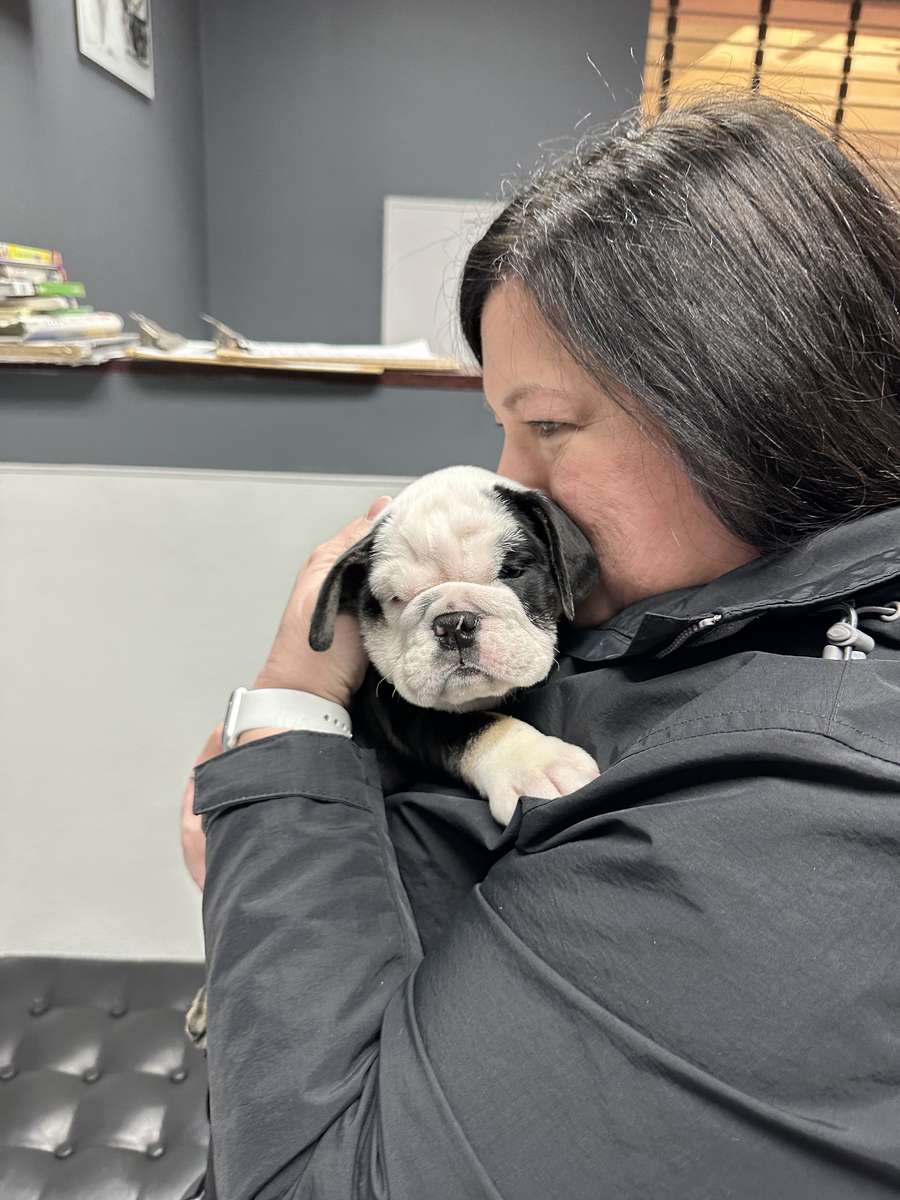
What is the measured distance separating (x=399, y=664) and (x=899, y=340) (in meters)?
0.68

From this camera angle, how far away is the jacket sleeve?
521mm

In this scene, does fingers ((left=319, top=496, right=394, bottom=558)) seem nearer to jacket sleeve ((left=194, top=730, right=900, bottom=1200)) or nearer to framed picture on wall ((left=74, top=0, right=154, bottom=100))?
jacket sleeve ((left=194, top=730, right=900, bottom=1200))

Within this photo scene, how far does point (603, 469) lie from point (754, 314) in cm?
23

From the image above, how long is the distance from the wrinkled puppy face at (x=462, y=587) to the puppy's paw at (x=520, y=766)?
0.06m

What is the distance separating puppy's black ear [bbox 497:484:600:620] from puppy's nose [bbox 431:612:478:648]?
12 centimetres

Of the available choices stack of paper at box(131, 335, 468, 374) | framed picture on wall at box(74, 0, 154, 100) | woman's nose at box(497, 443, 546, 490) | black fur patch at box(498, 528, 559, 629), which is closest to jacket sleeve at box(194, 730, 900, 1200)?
black fur patch at box(498, 528, 559, 629)

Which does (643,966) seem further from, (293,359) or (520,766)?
(293,359)

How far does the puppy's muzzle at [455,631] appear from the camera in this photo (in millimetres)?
978

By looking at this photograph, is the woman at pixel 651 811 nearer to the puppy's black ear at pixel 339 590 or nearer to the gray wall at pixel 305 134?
the puppy's black ear at pixel 339 590

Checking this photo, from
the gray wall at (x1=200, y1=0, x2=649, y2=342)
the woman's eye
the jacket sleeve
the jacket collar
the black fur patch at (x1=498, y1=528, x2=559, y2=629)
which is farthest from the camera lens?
the gray wall at (x1=200, y1=0, x2=649, y2=342)

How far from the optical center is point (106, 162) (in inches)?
102

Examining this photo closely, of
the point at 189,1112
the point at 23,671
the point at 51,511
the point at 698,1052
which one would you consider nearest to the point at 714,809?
the point at 698,1052

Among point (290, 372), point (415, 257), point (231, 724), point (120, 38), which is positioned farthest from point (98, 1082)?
point (415, 257)

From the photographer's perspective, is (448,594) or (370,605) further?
(370,605)
